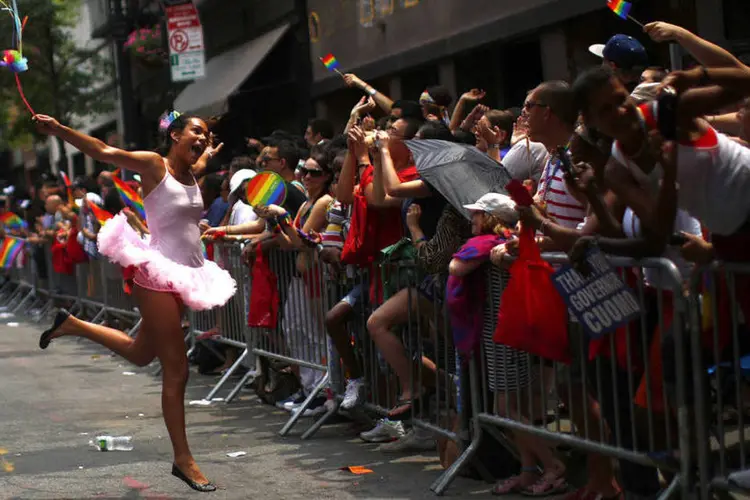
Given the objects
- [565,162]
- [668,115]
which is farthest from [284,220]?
[668,115]

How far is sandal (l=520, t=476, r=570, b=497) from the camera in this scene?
7402mm

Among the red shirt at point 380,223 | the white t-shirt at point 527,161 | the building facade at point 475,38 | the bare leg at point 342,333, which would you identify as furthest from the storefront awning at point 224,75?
the white t-shirt at point 527,161

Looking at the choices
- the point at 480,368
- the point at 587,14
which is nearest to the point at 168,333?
the point at 480,368

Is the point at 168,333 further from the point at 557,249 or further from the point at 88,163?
the point at 88,163

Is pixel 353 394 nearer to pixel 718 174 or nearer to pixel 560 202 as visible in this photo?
pixel 560 202

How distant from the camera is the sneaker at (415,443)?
9047 mm

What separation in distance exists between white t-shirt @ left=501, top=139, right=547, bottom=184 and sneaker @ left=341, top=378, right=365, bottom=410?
178cm

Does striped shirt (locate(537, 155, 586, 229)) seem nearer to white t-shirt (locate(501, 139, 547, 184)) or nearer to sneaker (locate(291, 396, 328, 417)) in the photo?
white t-shirt (locate(501, 139, 547, 184))

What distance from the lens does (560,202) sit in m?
7.45

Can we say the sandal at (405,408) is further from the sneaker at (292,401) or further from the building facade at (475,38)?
the building facade at (475,38)

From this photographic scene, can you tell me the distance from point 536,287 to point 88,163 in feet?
134

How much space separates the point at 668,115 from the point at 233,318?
298 inches

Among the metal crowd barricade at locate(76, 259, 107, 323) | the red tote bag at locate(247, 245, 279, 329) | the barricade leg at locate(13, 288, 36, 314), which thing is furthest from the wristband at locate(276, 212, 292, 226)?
the barricade leg at locate(13, 288, 36, 314)

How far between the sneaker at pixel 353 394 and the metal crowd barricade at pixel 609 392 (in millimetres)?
1783
